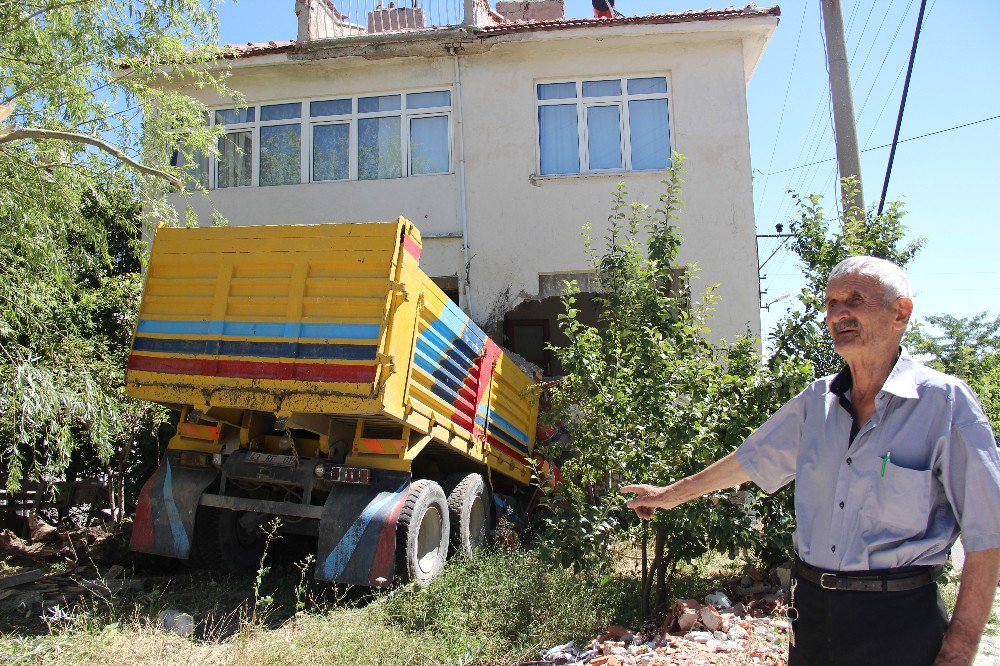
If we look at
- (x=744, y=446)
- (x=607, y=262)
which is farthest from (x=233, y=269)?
(x=744, y=446)

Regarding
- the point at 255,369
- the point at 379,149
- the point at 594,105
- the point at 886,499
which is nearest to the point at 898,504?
the point at 886,499

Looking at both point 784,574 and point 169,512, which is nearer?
point 784,574

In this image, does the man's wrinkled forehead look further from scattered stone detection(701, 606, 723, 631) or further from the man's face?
scattered stone detection(701, 606, 723, 631)

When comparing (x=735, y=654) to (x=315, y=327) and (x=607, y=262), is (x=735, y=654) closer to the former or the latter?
(x=607, y=262)

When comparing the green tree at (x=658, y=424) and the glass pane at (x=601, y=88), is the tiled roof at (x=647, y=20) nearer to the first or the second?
the glass pane at (x=601, y=88)

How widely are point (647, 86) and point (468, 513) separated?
293 inches

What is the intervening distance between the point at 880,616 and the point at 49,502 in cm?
858

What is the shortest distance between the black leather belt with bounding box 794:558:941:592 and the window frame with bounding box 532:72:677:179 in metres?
9.11

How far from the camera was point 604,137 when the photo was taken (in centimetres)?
1097

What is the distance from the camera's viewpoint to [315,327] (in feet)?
17.7

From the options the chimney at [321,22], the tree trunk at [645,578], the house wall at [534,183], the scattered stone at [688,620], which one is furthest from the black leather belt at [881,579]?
the chimney at [321,22]

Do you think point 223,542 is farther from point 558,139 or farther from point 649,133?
point 649,133

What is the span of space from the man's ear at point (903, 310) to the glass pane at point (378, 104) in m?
10.1

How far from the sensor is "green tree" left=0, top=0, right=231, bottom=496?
6.05m
